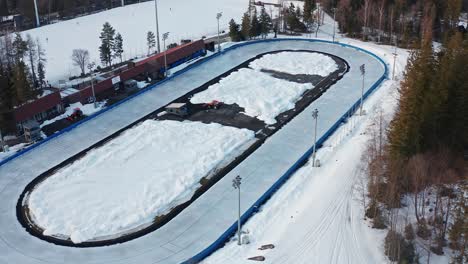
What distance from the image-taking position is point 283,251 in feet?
60.5

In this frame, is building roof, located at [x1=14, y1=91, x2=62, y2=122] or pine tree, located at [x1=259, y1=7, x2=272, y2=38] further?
pine tree, located at [x1=259, y1=7, x2=272, y2=38]

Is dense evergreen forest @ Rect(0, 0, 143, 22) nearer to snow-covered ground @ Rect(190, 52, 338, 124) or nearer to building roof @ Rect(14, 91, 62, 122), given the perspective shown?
building roof @ Rect(14, 91, 62, 122)

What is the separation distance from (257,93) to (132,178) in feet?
41.0

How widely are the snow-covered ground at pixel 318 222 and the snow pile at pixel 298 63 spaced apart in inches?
496

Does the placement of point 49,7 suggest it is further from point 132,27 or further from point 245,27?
point 245,27

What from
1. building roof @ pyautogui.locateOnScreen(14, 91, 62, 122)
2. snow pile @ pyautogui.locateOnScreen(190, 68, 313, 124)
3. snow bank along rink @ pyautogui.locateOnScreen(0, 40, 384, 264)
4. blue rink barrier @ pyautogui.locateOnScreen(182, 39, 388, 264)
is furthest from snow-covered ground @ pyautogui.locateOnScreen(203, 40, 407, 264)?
building roof @ pyautogui.locateOnScreen(14, 91, 62, 122)

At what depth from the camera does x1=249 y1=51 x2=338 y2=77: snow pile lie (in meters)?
37.2

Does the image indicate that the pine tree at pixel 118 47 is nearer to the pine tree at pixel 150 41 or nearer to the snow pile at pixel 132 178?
the pine tree at pixel 150 41

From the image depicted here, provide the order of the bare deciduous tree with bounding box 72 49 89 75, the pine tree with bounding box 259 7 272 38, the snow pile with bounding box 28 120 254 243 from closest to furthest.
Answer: the snow pile with bounding box 28 120 254 243
the bare deciduous tree with bounding box 72 49 89 75
the pine tree with bounding box 259 7 272 38

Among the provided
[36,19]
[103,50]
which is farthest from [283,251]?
[36,19]

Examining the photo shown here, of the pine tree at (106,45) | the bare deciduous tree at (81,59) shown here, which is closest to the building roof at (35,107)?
the bare deciduous tree at (81,59)

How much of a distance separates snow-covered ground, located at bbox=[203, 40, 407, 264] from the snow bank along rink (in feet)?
3.79

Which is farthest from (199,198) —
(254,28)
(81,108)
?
(254,28)

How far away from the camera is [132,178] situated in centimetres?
2347
